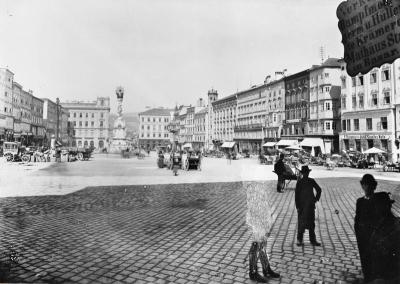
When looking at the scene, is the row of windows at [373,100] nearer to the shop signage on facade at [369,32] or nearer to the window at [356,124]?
the window at [356,124]

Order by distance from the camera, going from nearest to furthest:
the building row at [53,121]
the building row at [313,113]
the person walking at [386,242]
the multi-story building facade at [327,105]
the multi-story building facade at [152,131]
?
the person walking at [386,242] < the building row at [313,113] < the multi-story building facade at [327,105] < the building row at [53,121] < the multi-story building facade at [152,131]

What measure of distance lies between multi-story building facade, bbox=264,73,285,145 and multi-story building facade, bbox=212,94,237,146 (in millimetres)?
16553

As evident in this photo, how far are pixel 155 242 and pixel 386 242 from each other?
407 centimetres

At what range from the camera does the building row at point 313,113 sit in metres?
30.6

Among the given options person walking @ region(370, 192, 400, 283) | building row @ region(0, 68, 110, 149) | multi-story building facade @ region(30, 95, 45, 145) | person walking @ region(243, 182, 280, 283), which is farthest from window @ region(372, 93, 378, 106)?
multi-story building facade @ region(30, 95, 45, 145)

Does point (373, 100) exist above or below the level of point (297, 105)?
below

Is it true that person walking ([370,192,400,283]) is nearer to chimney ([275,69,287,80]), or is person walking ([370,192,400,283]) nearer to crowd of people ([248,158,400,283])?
crowd of people ([248,158,400,283])

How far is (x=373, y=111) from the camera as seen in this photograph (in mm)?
31859

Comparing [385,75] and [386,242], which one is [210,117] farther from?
[386,242]

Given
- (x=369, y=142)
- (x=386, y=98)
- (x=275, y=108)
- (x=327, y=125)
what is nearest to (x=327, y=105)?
(x=327, y=125)

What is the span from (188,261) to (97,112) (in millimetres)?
122066

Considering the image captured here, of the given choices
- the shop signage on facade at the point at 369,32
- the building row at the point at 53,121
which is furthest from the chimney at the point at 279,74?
the shop signage on facade at the point at 369,32

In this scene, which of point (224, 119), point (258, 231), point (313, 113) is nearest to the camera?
point (258, 231)

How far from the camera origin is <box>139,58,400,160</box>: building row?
30.6 m
